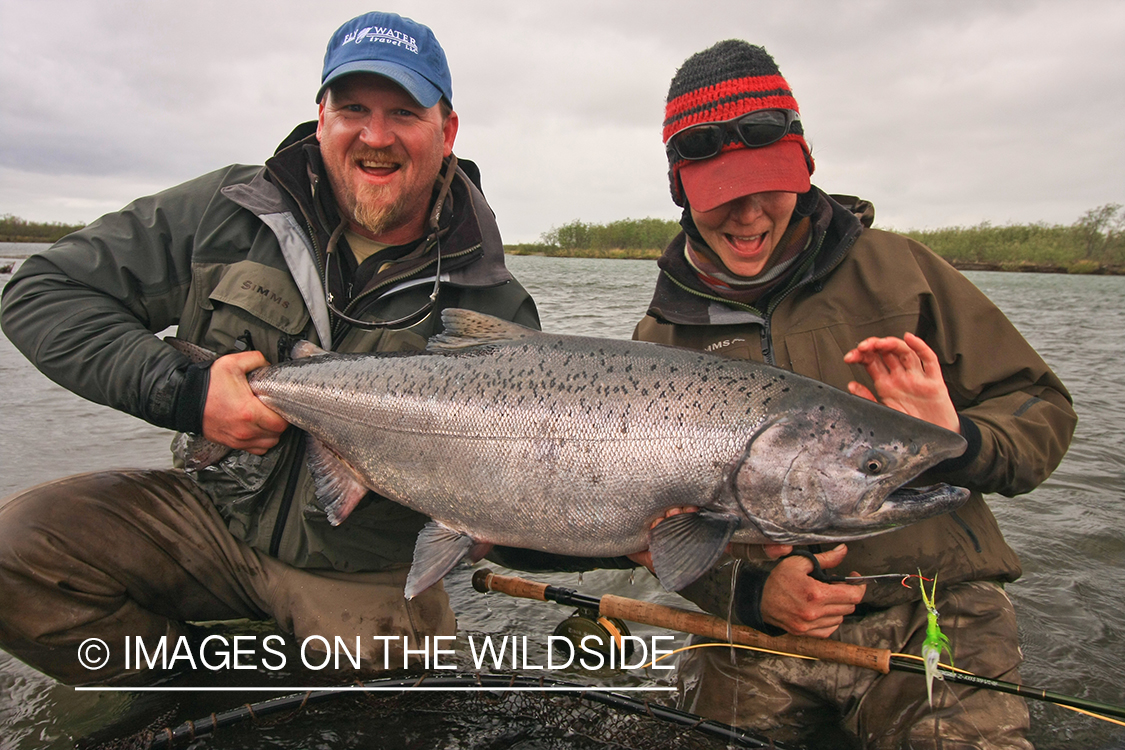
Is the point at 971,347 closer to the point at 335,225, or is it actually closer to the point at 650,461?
the point at 650,461

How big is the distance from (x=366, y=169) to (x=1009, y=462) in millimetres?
2990

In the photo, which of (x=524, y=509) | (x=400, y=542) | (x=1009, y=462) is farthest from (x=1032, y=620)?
(x=400, y=542)

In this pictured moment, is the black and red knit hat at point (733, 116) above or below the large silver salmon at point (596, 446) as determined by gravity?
above

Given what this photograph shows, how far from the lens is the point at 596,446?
2.55 m

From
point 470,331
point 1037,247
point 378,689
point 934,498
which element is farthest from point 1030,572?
point 1037,247

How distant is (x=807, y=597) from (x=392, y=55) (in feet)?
9.79

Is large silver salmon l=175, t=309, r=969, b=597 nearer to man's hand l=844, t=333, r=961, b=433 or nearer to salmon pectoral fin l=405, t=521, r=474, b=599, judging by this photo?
salmon pectoral fin l=405, t=521, r=474, b=599

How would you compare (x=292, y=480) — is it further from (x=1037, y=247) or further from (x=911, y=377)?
(x=1037, y=247)

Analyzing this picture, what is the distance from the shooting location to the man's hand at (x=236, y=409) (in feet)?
9.33

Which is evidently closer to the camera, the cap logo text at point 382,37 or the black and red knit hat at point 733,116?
the black and red knit hat at point 733,116

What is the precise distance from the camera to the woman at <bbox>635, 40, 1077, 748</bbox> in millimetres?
2559

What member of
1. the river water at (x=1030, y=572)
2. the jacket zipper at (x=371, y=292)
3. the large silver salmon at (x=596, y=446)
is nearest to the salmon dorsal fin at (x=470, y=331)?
the large silver salmon at (x=596, y=446)

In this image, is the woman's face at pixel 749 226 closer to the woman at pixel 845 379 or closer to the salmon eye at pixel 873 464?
the woman at pixel 845 379

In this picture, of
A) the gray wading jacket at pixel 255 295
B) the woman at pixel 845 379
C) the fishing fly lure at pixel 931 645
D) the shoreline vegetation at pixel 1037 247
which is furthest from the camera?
the shoreline vegetation at pixel 1037 247
